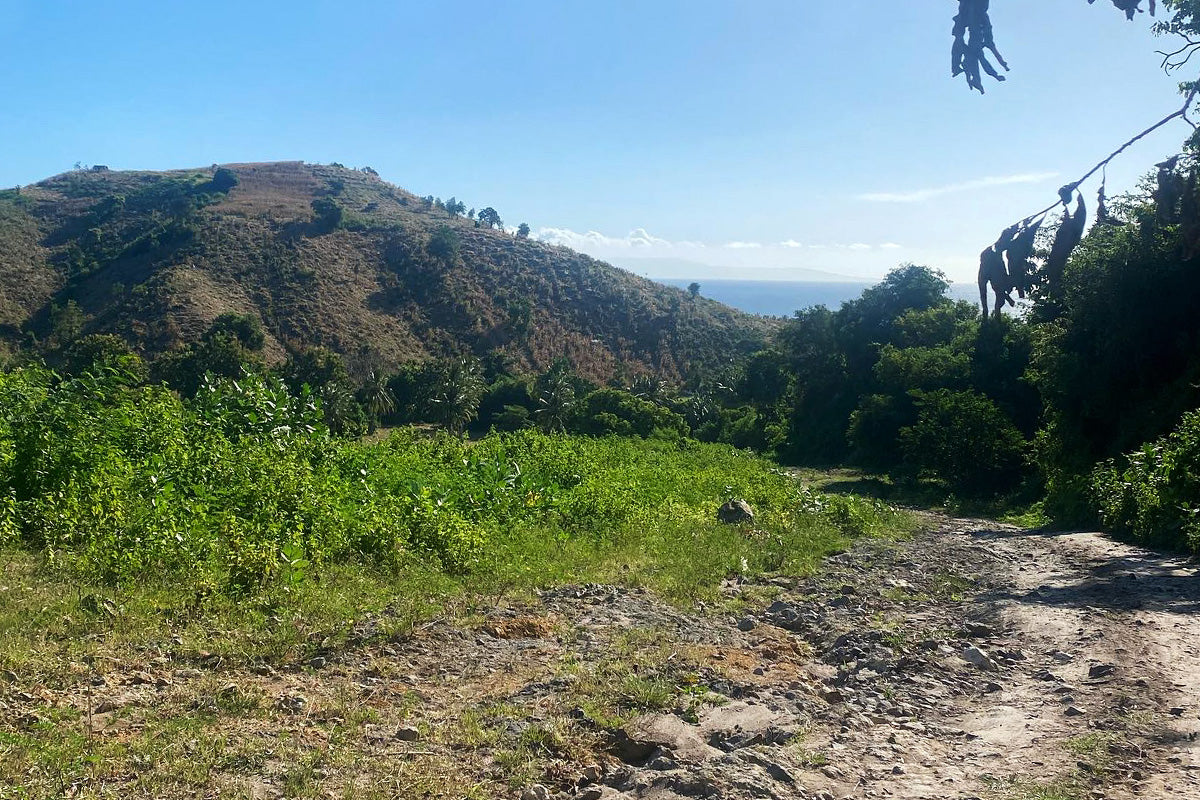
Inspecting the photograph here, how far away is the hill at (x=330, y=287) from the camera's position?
61.4 meters

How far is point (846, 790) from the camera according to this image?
4113 mm

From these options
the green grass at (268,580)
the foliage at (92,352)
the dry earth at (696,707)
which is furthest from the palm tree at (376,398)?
the dry earth at (696,707)

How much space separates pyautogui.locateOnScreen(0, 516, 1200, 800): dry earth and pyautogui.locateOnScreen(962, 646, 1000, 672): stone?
3cm

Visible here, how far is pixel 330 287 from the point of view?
229 ft

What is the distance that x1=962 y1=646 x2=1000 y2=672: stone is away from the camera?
6.27 m

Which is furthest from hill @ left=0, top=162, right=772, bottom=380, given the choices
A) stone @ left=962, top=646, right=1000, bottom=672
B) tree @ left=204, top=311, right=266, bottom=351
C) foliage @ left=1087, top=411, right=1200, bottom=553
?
stone @ left=962, top=646, right=1000, bottom=672

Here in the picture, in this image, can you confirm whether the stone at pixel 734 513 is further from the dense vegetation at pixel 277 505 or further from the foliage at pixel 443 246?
the foliage at pixel 443 246

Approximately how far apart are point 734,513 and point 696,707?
947 cm

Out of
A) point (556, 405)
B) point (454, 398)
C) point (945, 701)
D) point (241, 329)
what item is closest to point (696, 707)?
point (945, 701)

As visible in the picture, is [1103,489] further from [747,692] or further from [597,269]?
[597,269]

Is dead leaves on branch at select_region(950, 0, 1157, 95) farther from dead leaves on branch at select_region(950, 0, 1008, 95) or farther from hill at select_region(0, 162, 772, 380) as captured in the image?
hill at select_region(0, 162, 772, 380)

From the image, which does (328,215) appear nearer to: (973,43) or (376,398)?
(376,398)

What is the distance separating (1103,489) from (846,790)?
15.2m

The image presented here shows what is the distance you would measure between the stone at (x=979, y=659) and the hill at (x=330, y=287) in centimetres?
5692
